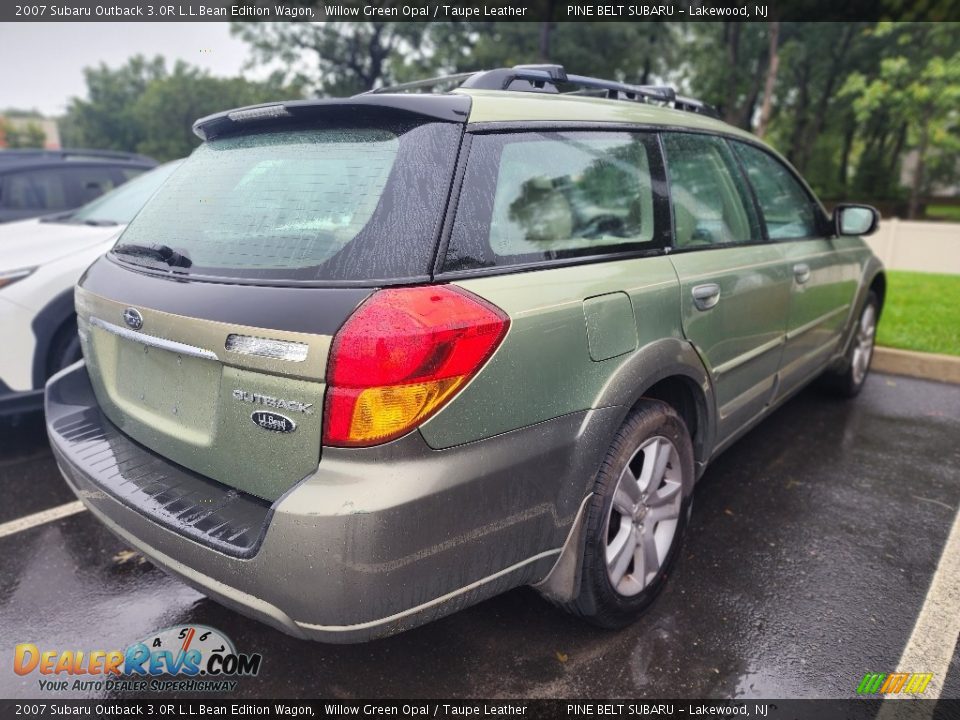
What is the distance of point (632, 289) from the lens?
2186 mm

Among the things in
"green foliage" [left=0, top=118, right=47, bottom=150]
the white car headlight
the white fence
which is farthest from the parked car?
"green foliage" [left=0, top=118, right=47, bottom=150]

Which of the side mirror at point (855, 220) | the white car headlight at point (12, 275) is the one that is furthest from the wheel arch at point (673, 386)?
the white car headlight at point (12, 275)

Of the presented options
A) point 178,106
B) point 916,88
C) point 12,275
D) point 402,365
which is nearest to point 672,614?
point 402,365

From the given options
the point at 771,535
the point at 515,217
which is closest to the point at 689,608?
the point at 771,535

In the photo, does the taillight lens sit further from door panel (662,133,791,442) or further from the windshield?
the windshield

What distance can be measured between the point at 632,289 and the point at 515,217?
1.91 ft

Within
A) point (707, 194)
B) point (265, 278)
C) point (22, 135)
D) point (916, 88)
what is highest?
point (916, 88)

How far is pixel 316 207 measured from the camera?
74.4 inches

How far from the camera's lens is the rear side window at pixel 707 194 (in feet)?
8.78

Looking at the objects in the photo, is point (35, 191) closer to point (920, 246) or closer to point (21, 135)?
point (920, 246)

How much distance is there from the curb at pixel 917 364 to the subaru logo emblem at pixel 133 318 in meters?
5.68

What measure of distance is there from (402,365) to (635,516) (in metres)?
1.13

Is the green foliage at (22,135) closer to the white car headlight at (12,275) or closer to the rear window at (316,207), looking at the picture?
the white car headlight at (12,275)

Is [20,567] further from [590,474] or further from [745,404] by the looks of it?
[745,404]
